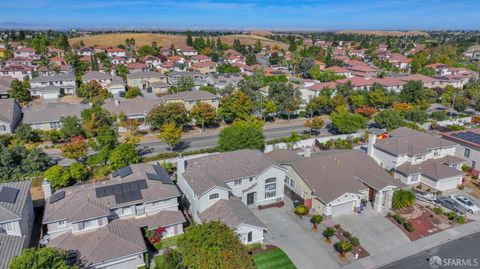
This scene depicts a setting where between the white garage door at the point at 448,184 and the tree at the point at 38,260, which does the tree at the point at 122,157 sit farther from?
the white garage door at the point at 448,184

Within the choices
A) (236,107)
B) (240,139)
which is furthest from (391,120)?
(240,139)

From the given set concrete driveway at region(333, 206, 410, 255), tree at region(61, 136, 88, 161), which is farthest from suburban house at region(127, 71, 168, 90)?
concrete driveway at region(333, 206, 410, 255)

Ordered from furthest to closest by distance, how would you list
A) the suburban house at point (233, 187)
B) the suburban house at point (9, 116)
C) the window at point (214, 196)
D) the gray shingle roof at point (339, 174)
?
the suburban house at point (9, 116) → the gray shingle roof at point (339, 174) → the window at point (214, 196) → the suburban house at point (233, 187)

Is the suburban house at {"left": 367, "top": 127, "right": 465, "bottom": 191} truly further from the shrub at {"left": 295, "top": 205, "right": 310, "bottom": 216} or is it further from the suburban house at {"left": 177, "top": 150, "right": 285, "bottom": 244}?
the suburban house at {"left": 177, "top": 150, "right": 285, "bottom": 244}

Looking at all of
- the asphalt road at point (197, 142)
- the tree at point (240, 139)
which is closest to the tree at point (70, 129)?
the asphalt road at point (197, 142)

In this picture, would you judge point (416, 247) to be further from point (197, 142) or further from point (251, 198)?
point (197, 142)

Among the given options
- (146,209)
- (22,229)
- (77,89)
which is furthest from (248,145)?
(77,89)

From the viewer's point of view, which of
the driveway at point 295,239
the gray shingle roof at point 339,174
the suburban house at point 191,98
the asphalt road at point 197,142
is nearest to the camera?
the driveway at point 295,239
